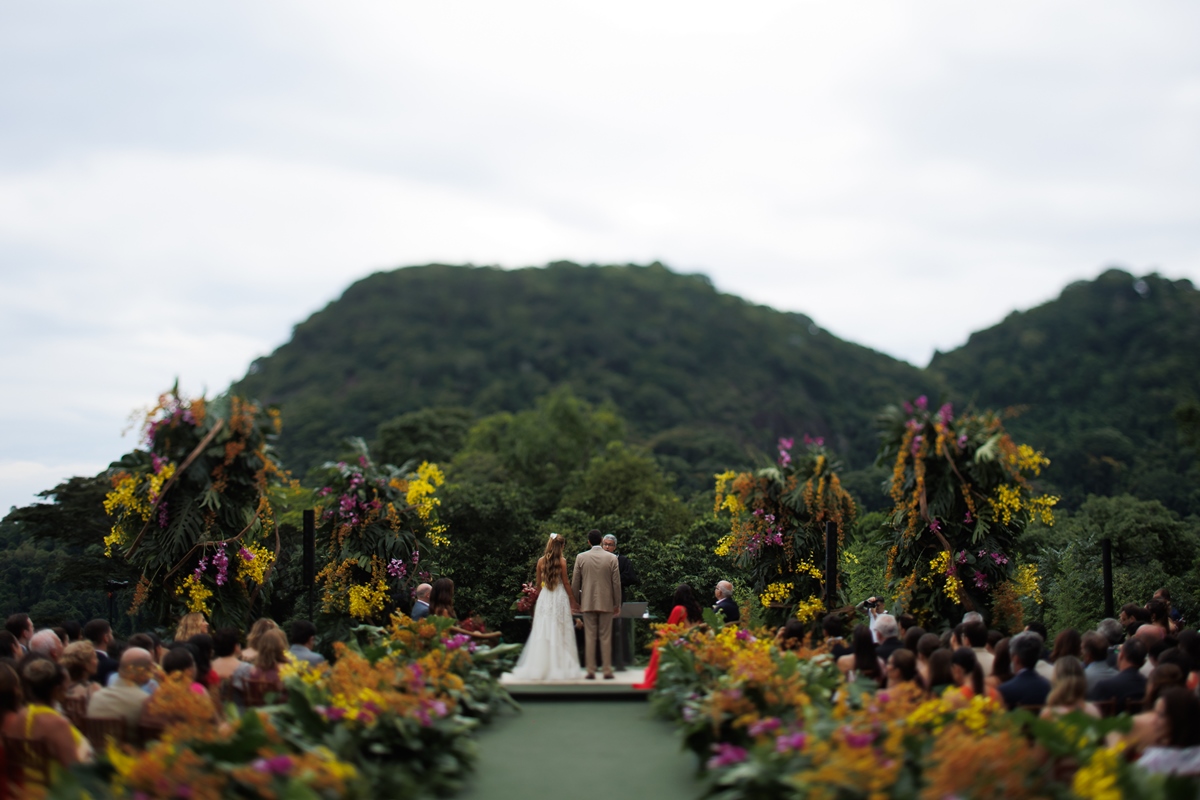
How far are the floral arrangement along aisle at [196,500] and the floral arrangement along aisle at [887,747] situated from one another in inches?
213

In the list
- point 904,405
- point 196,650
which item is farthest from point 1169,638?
point 196,650

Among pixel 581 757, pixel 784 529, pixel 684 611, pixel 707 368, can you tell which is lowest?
pixel 581 757

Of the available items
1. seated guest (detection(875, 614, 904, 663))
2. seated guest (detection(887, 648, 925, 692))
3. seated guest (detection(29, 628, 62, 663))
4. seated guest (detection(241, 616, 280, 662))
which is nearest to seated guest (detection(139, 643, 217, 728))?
seated guest (detection(241, 616, 280, 662))

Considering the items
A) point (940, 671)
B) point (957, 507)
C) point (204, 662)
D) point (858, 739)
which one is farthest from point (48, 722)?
point (957, 507)

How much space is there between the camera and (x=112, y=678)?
732cm

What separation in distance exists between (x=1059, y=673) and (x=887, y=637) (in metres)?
2.40

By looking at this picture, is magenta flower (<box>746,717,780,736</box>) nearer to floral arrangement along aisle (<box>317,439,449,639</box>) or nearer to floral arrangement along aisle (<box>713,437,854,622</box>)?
floral arrangement along aisle (<box>713,437,854,622</box>)

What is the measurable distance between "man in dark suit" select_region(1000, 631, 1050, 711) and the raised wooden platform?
3.93 metres

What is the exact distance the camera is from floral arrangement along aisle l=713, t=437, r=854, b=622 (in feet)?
45.6

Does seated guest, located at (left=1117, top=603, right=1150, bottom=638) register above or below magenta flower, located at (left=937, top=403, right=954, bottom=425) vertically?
below

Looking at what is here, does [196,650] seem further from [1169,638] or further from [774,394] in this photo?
[774,394]

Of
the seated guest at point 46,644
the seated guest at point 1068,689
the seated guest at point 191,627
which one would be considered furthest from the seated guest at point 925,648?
the seated guest at point 46,644

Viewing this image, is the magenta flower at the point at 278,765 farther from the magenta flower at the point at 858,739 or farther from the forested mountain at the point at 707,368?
the forested mountain at the point at 707,368

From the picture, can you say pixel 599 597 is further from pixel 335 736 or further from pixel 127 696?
pixel 127 696
